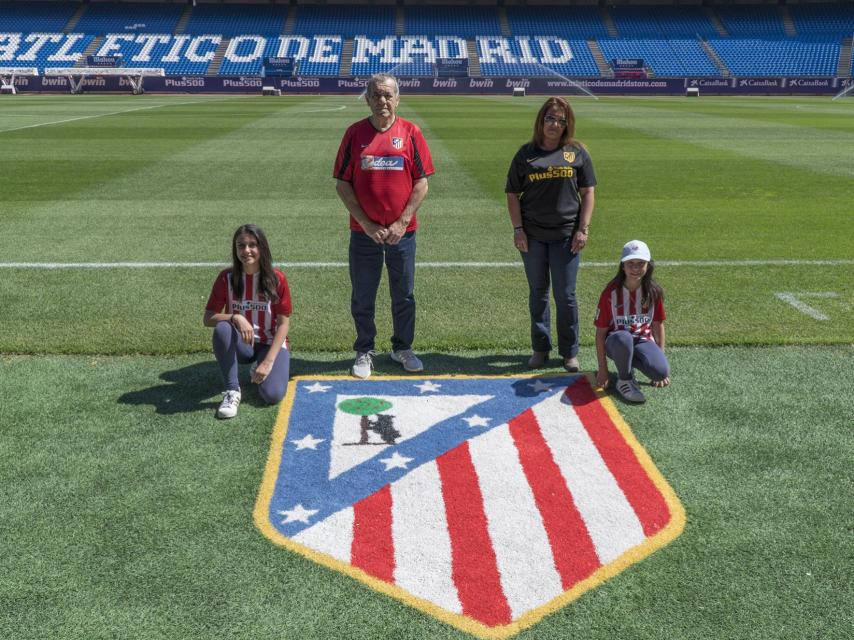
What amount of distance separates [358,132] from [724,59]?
59171 mm

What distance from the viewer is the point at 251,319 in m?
5.04

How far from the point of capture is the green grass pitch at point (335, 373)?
3.03 m

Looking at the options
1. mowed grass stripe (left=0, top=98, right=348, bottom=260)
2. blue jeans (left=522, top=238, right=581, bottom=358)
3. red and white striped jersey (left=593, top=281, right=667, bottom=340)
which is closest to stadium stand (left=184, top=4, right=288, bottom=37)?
mowed grass stripe (left=0, top=98, right=348, bottom=260)

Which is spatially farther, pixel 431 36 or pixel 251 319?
pixel 431 36

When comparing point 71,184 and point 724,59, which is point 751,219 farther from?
point 724,59

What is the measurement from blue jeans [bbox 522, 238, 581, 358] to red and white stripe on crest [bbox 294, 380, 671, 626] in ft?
3.54

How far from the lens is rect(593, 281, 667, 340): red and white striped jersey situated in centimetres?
506

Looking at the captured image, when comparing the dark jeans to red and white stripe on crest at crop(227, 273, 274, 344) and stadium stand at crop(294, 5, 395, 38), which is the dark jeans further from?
stadium stand at crop(294, 5, 395, 38)

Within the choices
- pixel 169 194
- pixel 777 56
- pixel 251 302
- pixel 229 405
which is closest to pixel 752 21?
pixel 777 56

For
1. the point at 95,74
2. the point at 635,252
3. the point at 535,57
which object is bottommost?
the point at 635,252

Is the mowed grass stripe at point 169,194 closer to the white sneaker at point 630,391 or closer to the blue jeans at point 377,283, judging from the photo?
the blue jeans at point 377,283

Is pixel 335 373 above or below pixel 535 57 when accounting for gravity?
below

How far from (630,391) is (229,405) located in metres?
2.53

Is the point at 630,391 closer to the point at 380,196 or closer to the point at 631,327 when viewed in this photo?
the point at 631,327
